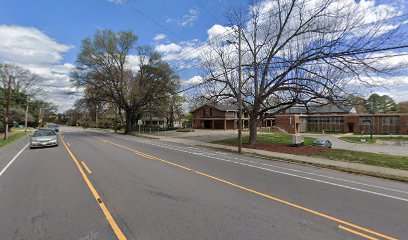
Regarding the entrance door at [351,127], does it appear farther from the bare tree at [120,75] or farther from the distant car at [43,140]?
the distant car at [43,140]

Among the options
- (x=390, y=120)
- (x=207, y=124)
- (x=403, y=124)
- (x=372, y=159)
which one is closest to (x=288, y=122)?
(x=207, y=124)

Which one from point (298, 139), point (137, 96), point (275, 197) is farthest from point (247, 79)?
point (137, 96)

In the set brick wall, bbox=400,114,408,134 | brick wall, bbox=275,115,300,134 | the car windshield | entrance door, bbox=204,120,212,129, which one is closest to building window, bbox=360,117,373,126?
brick wall, bbox=400,114,408,134

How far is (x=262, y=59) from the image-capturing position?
2047 centimetres

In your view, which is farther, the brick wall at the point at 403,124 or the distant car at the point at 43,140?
A: the brick wall at the point at 403,124

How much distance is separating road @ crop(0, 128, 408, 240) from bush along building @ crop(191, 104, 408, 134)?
45.5 metres

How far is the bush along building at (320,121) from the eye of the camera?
55.4 meters

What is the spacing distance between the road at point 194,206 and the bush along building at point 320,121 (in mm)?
45515

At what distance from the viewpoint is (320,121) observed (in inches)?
2571

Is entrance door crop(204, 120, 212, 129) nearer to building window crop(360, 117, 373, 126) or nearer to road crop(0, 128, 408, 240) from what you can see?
building window crop(360, 117, 373, 126)

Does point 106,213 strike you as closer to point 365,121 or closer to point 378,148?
point 378,148

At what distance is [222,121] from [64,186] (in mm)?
48764

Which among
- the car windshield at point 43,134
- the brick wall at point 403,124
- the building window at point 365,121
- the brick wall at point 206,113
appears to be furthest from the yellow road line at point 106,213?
the brick wall at point 403,124

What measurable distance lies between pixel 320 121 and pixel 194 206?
67.4m
